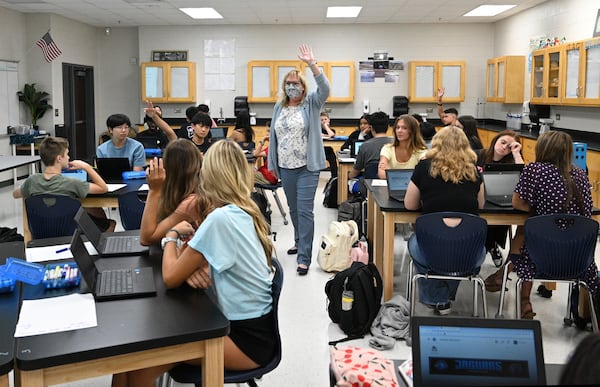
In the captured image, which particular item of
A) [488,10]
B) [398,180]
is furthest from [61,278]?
[488,10]

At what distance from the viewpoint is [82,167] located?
14.3 feet

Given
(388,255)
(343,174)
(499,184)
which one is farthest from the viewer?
(343,174)

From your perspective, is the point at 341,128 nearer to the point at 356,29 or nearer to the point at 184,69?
the point at 356,29

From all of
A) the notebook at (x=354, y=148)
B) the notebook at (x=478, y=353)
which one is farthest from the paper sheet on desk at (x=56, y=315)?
the notebook at (x=354, y=148)

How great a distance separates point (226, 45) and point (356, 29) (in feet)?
8.68

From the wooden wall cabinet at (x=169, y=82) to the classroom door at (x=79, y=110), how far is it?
1.27 meters

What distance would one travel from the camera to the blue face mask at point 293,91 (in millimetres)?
4688

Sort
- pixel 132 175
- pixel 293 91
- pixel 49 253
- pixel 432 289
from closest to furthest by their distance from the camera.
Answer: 1. pixel 49 253
2. pixel 432 289
3. pixel 293 91
4. pixel 132 175

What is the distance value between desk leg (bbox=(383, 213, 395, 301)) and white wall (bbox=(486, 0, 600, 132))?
4971 millimetres

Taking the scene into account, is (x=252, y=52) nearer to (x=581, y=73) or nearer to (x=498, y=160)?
(x=581, y=73)

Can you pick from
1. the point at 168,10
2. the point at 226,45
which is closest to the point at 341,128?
the point at 226,45

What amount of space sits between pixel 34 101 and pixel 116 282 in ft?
30.0

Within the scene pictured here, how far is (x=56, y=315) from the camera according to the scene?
187 cm

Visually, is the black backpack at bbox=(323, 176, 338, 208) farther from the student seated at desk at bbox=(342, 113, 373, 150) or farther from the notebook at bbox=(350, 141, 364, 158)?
the student seated at desk at bbox=(342, 113, 373, 150)
